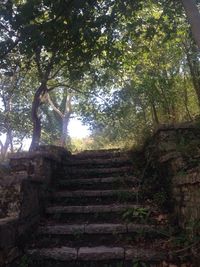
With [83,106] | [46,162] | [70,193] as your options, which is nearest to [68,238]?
[70,193]

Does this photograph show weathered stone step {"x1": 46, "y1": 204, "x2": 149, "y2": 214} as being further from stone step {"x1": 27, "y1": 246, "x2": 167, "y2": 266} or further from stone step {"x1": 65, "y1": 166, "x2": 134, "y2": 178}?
stone step {"x1": 65, "y1": 166, "x2": 134, "y2": 178}

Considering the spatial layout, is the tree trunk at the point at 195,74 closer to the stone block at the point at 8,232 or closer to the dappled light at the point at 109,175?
the dappled light at the point at 109,175

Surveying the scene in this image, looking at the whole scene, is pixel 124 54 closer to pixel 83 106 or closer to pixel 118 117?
pixel 118 117

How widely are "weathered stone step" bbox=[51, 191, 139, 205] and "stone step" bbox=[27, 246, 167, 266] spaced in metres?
1.24

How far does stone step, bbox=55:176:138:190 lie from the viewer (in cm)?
557

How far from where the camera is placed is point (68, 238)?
4312 millimetres

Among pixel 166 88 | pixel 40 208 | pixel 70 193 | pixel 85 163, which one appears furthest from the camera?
pixel 166 88

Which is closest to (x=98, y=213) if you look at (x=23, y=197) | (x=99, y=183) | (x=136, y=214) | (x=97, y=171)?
(x=136, y=214)

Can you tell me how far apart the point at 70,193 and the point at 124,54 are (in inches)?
167

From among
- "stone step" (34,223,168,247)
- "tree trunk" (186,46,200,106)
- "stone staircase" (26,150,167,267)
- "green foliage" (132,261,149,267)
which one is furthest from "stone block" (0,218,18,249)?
"tree trunk" (186,46,200,106)

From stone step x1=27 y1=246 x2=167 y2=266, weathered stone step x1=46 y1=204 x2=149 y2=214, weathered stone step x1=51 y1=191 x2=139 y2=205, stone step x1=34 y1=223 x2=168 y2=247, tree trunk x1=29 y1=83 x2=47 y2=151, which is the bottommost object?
stone step x1=27 y1=246 x2=167 y2=266

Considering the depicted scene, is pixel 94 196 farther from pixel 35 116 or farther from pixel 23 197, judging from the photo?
pixel 35 116

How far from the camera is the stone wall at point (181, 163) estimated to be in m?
3.67

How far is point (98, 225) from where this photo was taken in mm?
4344
